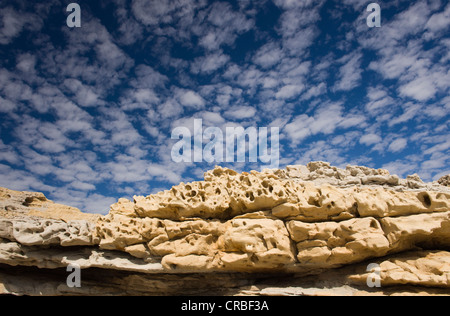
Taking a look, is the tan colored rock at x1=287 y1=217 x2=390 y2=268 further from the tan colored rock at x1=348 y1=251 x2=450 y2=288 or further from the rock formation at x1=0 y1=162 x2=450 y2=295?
the tan colored rock at x1=348 y1=251 x2=450 y2=288

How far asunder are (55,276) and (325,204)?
11679 mm

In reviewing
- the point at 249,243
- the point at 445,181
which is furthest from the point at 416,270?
the point at 445,181

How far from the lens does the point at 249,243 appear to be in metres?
8.94

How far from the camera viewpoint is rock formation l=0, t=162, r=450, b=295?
28.5 feet

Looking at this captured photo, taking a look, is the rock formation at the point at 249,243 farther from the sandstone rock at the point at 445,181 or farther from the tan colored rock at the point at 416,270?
the sandstone rock at the point at 445,181

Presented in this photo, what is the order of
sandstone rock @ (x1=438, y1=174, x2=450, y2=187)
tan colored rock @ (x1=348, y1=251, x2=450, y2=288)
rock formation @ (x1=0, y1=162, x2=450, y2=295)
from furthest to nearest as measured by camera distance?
sandstone rock @ (x1=438, y1=174, x2=450, y2=187) < rock formation @ (x1=0, y1=162, x2=450, y2=295) < tan colored rock @ (x1=348, y1=251, x2=450, y2=288)

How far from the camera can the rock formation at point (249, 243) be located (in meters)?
8.70

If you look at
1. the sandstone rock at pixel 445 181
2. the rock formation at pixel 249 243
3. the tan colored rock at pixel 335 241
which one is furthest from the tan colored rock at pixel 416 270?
the sandstone rock at pixel 445 181

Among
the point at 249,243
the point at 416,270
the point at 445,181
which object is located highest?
the point at 445,181

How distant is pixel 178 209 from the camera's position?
10289 mm

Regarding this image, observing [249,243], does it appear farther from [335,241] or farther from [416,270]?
[416,270]

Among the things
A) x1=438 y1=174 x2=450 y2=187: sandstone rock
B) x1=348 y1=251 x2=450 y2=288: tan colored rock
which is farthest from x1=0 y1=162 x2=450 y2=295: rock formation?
x1=438 y1=174 x2=450 y2=187: sandstone rock

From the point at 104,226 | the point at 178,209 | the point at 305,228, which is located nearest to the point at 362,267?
the point at 305,228
